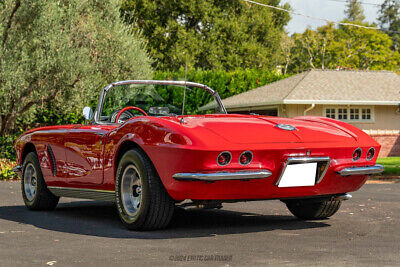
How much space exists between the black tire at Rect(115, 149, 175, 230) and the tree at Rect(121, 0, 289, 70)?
113 feet

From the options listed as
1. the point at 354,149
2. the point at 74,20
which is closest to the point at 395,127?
the point at 74,20

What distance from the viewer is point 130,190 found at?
19.6 ft

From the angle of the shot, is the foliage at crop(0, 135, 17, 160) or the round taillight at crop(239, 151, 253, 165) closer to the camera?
the round taillight at crop(239, 151, 253, 165)

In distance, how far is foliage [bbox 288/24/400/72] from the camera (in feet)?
178

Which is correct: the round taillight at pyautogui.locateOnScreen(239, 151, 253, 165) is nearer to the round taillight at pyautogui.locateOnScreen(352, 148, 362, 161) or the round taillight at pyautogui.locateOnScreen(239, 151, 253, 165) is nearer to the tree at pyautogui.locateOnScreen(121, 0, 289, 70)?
the round taillight at pyautogui.locateOnScreen(352, 148, 362, 161)

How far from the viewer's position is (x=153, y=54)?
40.1 meters

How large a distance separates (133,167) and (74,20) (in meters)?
14.0

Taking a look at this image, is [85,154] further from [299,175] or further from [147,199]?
[299,175]

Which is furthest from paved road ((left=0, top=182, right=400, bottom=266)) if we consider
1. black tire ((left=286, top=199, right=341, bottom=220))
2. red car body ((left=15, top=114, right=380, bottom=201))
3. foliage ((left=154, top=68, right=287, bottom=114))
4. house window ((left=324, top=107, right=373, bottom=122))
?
house window ((left=324, top=107, right=373, bottom=122))

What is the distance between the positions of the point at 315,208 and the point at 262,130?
1461 mm

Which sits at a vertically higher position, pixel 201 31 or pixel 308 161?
pixel 201 31

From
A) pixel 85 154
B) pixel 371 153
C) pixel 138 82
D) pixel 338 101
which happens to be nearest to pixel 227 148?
pixel 371 153

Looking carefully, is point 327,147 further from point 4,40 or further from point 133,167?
point 4,40

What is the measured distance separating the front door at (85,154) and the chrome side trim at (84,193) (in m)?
0.10
